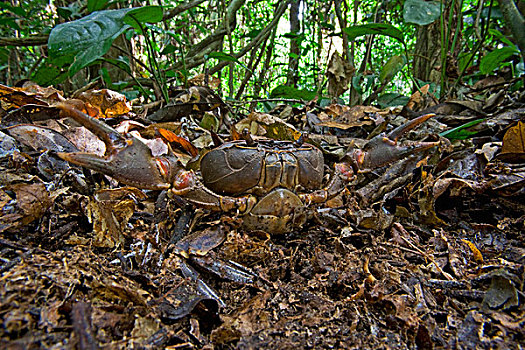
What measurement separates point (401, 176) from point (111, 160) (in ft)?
6.30

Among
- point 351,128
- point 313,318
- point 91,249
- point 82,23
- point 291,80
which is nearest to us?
point 313,318

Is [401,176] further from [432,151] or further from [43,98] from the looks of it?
[43,98]

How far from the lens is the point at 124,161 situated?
1565 millimetres

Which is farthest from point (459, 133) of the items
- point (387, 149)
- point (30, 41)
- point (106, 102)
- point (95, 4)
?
point (30, 41)

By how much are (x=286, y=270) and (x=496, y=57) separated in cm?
397

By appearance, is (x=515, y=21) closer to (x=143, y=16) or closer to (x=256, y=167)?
(x=256, y=167)

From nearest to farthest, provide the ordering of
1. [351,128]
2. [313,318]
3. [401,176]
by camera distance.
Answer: [313,318] → [401,176] → [351,128]

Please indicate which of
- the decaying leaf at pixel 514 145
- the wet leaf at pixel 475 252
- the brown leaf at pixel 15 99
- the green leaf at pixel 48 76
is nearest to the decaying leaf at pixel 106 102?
the brown leaf at pixel 15 99

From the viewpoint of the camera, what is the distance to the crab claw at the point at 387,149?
2.05 m

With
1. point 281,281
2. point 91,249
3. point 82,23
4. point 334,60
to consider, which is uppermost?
point 82,23

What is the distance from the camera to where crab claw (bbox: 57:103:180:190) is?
1.48m

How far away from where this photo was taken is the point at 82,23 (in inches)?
82.7

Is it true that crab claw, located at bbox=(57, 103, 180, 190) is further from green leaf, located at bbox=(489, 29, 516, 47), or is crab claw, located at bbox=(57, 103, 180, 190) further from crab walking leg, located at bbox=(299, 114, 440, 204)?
green leaf, located at bbox=(489, 29, 516, 47)

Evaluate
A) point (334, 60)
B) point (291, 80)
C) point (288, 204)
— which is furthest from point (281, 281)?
point (291, 80)
